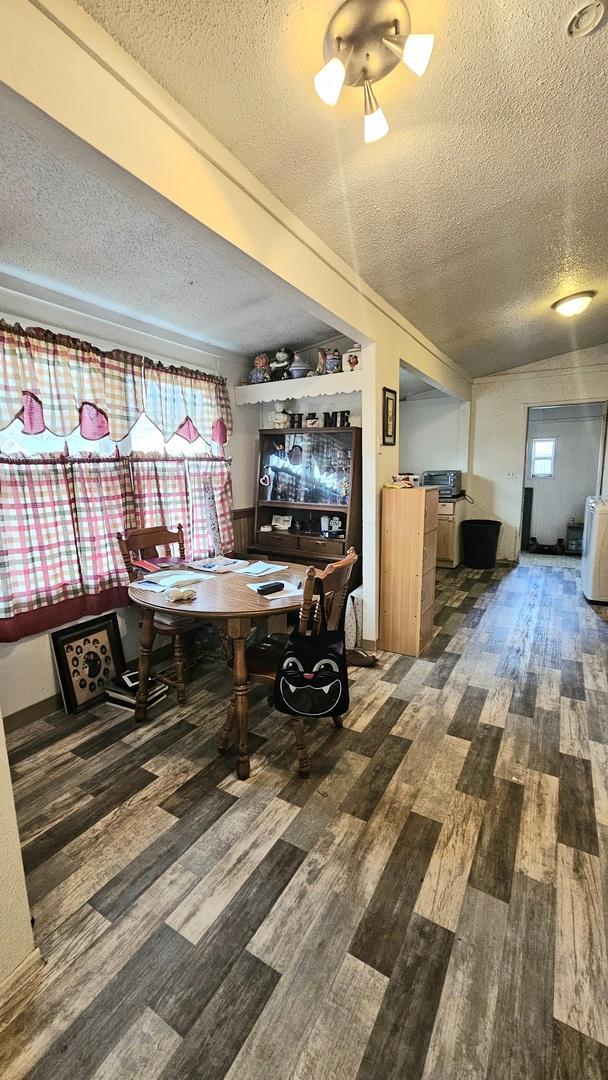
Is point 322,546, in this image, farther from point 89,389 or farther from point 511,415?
point 511,415

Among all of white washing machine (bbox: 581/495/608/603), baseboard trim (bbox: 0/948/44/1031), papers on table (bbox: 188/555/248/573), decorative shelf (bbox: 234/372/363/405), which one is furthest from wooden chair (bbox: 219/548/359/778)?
white washing machine (bbox: 581/495/608/603)

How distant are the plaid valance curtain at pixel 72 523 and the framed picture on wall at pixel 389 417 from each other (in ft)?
4.83

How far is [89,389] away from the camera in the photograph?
99.8 inches

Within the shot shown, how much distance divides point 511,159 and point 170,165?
1.34m

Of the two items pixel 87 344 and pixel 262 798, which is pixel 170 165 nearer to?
pixel 87 344

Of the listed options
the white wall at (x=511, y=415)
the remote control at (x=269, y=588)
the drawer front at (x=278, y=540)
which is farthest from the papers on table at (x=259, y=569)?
the white wall at (x=511, y=415)

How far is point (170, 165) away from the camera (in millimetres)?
1323

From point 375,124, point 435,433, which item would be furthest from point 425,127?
point 435,433

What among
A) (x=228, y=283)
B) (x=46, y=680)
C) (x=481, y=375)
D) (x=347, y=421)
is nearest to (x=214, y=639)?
(x=46, y=680)

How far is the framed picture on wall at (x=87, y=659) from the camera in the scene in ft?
8.07

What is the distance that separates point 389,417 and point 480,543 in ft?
9.87

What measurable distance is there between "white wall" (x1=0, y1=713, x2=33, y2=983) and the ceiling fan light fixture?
4.23m

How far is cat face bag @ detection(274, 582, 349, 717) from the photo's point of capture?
1880mm

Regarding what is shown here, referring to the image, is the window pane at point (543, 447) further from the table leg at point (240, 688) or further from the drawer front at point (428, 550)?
the table leg at point (240, 688)
